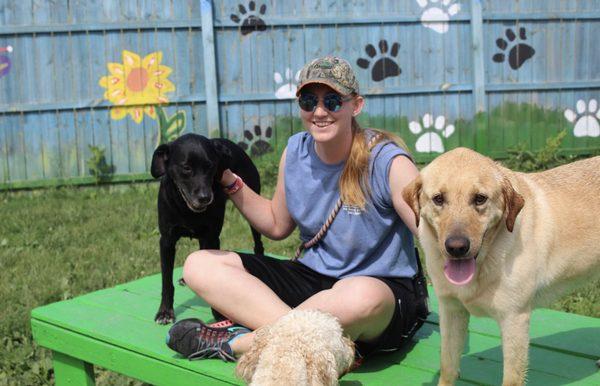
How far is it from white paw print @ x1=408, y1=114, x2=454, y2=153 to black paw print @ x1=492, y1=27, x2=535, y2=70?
3.62ft

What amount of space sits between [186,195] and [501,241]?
1.80m

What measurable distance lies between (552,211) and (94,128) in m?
6.81

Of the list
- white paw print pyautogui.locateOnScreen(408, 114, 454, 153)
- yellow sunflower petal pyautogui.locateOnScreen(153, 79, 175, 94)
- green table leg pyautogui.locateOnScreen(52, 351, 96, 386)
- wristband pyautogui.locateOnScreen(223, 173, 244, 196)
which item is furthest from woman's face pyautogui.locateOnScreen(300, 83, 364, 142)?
white paw print pyautogui.locateOnScreen(408, 114, 454, 153)

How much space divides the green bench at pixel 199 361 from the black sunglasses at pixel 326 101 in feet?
3.73

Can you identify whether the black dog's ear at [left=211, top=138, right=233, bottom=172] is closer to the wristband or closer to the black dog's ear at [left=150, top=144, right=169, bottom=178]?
the wristband

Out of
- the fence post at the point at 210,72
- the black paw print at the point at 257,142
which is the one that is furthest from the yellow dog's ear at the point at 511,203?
the black paw print at the point at 257,142

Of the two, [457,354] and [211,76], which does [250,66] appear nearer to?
[211,76]

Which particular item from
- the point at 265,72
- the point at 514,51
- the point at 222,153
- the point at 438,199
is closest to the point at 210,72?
the point at 265,72

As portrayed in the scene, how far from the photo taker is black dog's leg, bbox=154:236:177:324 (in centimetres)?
366

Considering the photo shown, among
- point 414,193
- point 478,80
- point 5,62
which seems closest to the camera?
point 414,193

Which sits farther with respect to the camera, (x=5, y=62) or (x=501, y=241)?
(x=5, y=62)

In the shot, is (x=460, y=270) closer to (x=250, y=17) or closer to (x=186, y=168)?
(x=186, y=168)

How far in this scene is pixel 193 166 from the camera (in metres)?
3.71

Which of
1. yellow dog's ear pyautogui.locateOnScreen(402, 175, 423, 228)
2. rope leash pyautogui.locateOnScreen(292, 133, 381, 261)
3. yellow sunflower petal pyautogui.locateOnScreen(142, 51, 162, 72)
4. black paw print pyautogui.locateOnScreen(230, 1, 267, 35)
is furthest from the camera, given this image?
black paw print pyautogui.locateOnScreen(230, 1, 267, 35)
